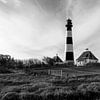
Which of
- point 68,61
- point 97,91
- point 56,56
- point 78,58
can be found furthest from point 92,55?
point 97,91

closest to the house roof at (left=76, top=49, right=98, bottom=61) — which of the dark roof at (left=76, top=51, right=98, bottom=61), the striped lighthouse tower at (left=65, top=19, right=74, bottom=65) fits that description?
the dark roof at (left=76, top=51, right=98, bottom=61)

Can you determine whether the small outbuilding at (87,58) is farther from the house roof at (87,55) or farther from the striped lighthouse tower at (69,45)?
the striped lighthouse tower at (69,45)

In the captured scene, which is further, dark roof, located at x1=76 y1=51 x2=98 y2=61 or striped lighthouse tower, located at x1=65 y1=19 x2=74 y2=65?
dark roof, located at x1=76 y1=51 x2=98 y2=61

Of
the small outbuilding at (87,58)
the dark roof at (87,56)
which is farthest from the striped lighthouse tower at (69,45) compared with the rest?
the dark roof at (87,56)

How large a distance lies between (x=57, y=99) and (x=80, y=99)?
106 cm

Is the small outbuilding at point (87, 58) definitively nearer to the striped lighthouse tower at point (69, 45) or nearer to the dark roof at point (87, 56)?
the dark roof at point (87, 56)

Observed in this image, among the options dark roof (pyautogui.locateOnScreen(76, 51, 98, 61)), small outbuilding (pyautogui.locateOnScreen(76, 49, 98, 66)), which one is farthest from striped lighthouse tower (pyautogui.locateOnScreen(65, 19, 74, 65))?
dark roof (pyautogui.locateOnScreen(76, 51, 98, 61))

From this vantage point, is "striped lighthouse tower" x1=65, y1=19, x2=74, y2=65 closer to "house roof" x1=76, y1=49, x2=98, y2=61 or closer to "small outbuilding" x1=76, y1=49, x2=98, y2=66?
"small outbuilding" x1=76, y1=49, x2=98, y2=66

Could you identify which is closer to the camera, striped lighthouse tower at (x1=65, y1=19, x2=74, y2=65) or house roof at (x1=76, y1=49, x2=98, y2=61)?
striped lighthouse tower at (x1=65, y1=19, x2=74, y2=65)

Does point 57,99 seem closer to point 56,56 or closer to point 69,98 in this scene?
point 69,98

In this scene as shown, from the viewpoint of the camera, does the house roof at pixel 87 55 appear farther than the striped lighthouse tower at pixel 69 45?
Yes

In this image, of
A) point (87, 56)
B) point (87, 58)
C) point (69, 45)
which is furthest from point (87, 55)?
point (69, 45)

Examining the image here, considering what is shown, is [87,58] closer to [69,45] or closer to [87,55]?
[87,55]

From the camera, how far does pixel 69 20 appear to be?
3306 cm
